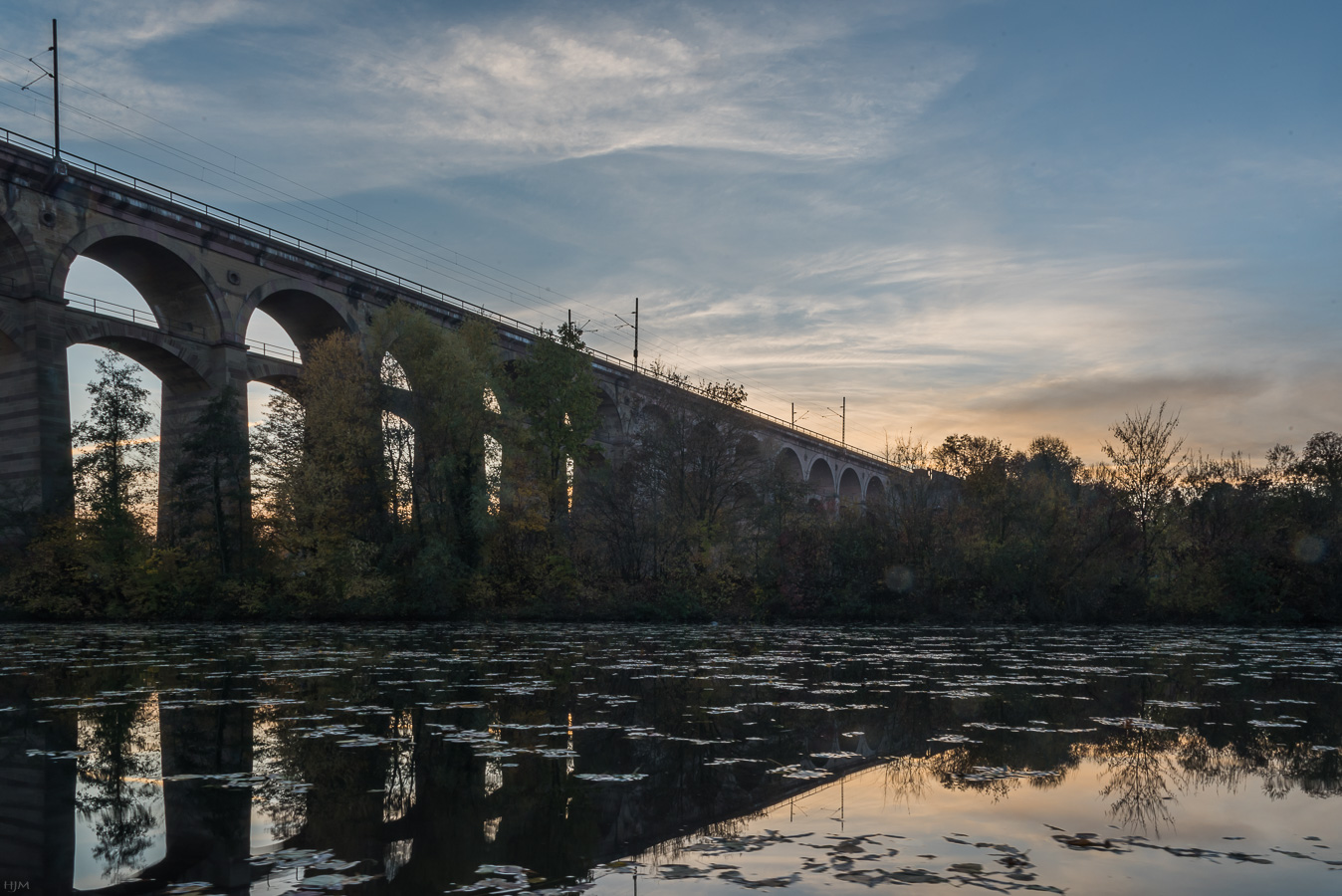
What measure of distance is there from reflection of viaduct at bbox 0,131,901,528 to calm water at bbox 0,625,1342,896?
973 inches

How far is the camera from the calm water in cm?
486

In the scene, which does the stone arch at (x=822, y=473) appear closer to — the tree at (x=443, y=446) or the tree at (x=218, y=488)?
the tree at (x=443, y=446)

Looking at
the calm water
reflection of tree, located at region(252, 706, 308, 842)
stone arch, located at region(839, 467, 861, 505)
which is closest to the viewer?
the calm water

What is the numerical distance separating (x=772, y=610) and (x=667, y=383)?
12.0 metres

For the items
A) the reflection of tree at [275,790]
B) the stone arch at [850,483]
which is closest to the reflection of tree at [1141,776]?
the reflection of tree at [275,790]

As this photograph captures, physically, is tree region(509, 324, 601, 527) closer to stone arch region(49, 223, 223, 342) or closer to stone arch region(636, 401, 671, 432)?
stone arch region(636, 401, 671, 432)

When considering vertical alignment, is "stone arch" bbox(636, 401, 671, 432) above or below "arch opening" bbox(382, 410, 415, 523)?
above

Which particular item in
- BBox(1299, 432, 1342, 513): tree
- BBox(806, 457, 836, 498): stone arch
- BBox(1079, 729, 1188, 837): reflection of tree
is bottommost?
BBox(1079, 729, 1188, 837): reflection of tree

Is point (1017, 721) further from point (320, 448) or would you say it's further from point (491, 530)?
point (320, 448)

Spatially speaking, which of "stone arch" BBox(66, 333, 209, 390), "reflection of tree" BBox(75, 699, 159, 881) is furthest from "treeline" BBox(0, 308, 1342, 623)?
"reflection of tree" BBox(75, 699, 159, 881)

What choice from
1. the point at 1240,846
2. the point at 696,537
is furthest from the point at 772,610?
the point at 1240,846

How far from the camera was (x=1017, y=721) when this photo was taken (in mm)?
9656

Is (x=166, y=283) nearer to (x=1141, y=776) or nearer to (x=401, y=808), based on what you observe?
(x=401, y=808)

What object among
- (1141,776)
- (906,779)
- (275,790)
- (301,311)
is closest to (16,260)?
(301,311)
